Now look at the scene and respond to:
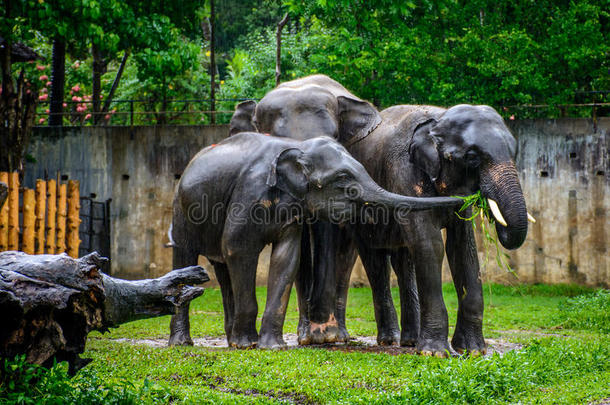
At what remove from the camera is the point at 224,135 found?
2042 centimetres

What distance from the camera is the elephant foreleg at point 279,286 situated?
9586mm

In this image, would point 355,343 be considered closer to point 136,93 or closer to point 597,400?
point 597,400

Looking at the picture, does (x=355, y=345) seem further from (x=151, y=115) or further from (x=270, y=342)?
(x=151, y=115)

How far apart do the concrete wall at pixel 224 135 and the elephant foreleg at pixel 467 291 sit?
10.1 meters

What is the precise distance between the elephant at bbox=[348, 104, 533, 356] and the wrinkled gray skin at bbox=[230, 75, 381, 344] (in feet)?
2.03

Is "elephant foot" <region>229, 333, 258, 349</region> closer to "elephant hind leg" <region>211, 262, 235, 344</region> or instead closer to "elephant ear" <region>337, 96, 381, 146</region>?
"elephant hind leg" <region>211, 262, 235, 344</region>

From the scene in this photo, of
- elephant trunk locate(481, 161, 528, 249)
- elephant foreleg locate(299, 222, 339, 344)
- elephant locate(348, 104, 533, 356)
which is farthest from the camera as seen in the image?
elephant foreleg locate(299, 222, 339, 344)

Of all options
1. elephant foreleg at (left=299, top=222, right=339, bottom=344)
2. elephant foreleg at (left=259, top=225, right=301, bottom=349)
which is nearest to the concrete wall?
elephant foreleg at (left=299, top=222, right=339, bottom=344)

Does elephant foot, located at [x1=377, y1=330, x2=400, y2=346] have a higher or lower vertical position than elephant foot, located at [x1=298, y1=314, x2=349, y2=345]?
lower

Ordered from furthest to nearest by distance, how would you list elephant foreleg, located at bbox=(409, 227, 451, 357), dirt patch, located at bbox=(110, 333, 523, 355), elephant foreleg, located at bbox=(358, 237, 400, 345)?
elephant foreleg, located at bbox=(358, 237, 400, 345) → dirt patch, located at bbox=(110, 333, 523, 355) → elephant foreleg, located at bbox=(409, 227, 451, 357)

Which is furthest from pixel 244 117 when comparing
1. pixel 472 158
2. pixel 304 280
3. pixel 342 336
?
pixel 472 158

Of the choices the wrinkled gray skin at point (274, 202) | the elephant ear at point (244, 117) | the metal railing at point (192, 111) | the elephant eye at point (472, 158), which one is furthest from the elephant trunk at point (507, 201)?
the metal railing at point (192, 111)

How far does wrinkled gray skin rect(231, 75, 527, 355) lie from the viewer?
354 inches

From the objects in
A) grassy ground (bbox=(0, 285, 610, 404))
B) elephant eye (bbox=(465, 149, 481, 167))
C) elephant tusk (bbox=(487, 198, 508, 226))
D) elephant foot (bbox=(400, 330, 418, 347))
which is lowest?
elephant foot (bbox=(400, 330, 418, 347))
